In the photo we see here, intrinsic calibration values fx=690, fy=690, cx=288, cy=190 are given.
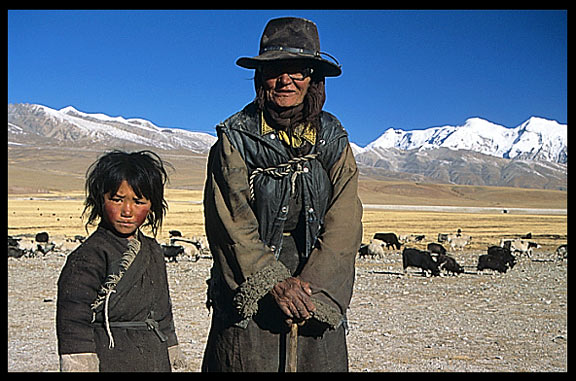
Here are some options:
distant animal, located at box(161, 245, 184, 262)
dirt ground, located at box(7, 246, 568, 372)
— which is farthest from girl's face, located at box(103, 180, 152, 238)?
distant animal, located at box(161, 245, 184, 262)

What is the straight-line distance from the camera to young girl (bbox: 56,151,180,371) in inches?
111

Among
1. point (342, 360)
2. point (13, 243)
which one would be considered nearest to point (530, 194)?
point (13, 243)

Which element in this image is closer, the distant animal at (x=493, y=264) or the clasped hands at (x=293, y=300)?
the clasped hands at (x=293, y=300)

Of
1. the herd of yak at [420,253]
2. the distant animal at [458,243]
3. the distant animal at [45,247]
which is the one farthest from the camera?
the distant animal at [458,243]

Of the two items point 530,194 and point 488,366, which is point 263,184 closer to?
point 488,366

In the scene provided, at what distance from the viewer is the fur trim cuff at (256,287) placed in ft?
9.07

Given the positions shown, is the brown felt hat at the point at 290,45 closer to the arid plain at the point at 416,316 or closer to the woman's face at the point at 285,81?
the woman's face at the point at 285,81

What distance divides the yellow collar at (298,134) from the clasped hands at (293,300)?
2.03 feet

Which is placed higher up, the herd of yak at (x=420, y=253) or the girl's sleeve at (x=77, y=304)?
the girl's sleeve at (x=77, y=304)

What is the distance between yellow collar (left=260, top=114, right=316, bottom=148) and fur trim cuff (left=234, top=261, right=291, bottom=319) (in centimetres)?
54

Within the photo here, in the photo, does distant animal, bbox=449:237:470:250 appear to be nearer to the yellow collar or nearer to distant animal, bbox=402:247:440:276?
distant animal, bbox=402:247:440:276

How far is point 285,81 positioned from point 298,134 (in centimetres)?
24

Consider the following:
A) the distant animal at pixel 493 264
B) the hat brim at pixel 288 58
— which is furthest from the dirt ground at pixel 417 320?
the hat brim at pixel 288 58

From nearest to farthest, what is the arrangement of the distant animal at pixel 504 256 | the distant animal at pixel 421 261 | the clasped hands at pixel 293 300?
the clasped hands at pixel 293 300 < the distant animal at pixel 421 261 < the distant animal at pixel 504 256
